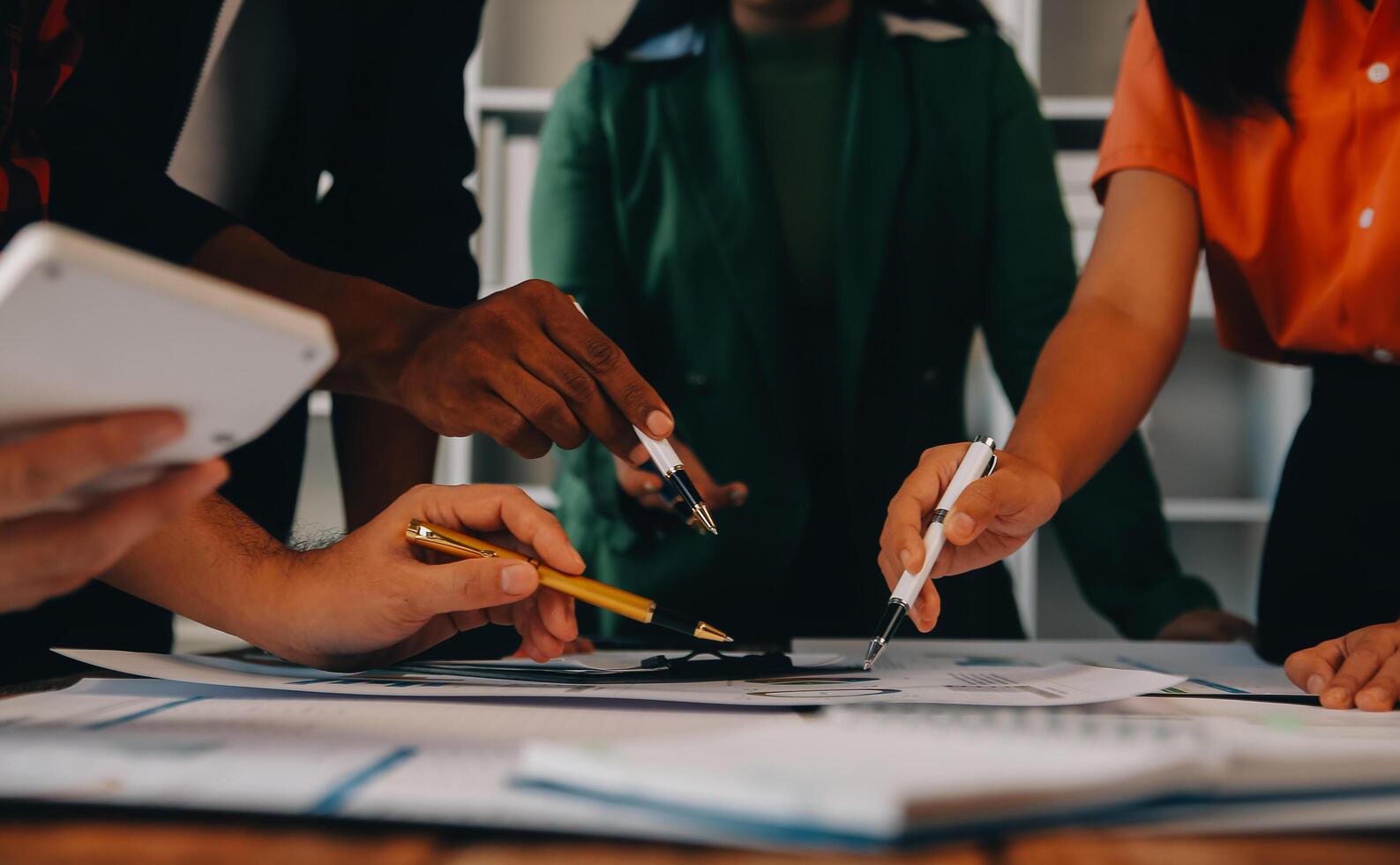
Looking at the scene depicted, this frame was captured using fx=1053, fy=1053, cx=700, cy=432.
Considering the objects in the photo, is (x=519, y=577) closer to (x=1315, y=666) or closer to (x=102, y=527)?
(x=102, y=527)

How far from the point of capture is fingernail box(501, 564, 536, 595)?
0.59 m

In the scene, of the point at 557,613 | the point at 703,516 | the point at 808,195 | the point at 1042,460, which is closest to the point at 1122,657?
the point at 1042,460

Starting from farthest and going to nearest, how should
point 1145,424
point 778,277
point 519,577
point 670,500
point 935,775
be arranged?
1. point 1145,424
2. point 778,277
3. point 670,500
4. point 519,577
5. point 935,775

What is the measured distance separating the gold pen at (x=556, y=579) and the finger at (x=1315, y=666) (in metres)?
0.37

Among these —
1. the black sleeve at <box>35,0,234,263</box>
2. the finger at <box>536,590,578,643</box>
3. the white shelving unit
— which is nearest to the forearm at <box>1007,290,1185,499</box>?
the finger at <box>536,590,578,643</box>

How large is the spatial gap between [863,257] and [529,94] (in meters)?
1.05

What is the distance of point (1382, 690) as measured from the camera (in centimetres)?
57

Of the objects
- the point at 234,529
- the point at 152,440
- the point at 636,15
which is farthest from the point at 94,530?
the point at 636,15

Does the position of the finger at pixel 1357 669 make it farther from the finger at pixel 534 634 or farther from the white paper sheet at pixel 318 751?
the finger at pixel 534 634

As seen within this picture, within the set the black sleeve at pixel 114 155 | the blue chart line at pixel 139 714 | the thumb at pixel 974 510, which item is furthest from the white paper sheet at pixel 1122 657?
the black sleeve at pixel 114 155

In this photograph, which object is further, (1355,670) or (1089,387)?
(1089,387)

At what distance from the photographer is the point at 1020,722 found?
0.40 m

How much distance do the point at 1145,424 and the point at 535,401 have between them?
1.76m

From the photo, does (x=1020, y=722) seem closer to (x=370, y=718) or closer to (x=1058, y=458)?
(x=370, y=718)
